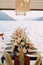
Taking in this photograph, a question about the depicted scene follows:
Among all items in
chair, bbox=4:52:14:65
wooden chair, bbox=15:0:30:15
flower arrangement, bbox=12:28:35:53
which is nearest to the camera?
wooden chair, bbox=15:0:30:15

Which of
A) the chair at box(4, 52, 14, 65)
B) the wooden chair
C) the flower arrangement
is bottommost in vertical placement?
the chair at box(4, 52, 14, 65)

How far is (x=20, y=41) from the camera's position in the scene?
224cm

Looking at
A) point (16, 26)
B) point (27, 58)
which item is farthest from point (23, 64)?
point (16, 26)

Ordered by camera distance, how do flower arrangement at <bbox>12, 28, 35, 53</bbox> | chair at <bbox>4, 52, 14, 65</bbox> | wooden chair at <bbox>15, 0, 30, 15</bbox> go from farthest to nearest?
flower arrangement at <bbox>12, 28, 35, 53</bbox>
chair at <bbox>4, 52, 14, 65</bbox>
wooden chair at <bbox>15, 0, 30, 15</bbox>

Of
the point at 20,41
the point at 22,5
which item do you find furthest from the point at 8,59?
the point at 22,5

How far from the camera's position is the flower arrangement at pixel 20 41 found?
88.3 inches

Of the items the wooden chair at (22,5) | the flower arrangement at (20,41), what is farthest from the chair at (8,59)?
the wooden chair at (22,5)

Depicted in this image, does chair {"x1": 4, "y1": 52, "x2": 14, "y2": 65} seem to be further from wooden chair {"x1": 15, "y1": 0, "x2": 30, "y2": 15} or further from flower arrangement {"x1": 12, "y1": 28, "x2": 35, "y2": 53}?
wooden chair {"x1": 15, "y1": 0, "x2": 30, "y2": 15}

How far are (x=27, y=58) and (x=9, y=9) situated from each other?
676mm

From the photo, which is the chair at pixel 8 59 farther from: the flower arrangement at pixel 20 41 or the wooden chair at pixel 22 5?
the wooden chair at pixel 22 5

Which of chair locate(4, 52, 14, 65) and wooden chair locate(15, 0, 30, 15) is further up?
wooden chair locate(15, 0, 30, 15)

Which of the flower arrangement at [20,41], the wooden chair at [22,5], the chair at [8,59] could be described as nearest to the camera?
the wooden chair at [22,5]

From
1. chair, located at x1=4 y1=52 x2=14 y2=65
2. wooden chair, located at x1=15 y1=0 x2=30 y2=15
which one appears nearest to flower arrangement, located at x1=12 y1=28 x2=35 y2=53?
chair, located at x1=4 y1=52 x2=14 y2=65

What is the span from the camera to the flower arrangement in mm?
2242
